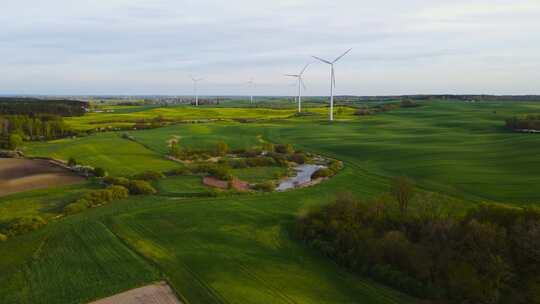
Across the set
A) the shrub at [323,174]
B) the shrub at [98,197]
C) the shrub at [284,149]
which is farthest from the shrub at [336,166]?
the shrub at [98,197]

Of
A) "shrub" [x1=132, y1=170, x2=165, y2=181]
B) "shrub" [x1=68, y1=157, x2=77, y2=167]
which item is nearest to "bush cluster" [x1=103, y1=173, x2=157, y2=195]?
"shrub" [x1=132, y1=170, x2=165, y2=181]

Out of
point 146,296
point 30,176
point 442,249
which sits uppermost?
point 442,249

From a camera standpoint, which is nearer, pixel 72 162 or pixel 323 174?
pixel 323 174

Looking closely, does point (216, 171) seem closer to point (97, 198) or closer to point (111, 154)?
point (97, 198)

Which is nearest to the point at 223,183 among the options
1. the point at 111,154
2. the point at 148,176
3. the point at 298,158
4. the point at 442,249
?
the point at 148,176

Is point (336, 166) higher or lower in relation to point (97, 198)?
higher

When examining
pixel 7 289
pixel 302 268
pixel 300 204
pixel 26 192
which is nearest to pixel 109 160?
pixel 26 192

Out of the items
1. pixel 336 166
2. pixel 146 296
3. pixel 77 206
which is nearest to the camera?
pixel 146 296
